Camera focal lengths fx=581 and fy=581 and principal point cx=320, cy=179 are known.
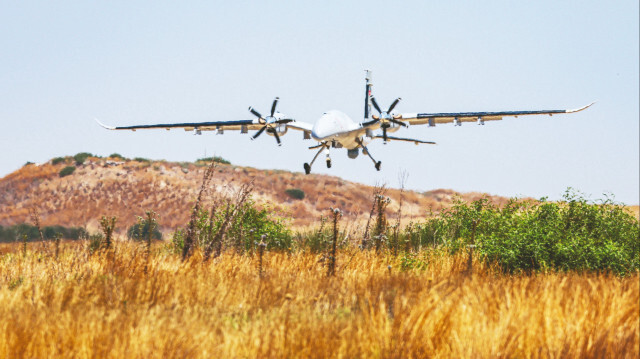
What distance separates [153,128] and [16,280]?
1605 centimetres

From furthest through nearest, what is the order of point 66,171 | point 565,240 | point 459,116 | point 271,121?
point 66,171 < point 271,121 < point 459,116 < point 565,240

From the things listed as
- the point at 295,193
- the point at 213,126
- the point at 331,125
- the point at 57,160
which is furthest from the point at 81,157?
the point at 331,125

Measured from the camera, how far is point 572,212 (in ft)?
50.8

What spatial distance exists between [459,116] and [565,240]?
32.1 ft

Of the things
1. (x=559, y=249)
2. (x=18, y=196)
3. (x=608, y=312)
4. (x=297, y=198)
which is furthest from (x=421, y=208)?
(x=608, y=312)

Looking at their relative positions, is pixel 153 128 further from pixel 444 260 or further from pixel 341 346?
pixel 341 346

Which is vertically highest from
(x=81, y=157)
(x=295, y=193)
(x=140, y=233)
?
(x=81, y=157)

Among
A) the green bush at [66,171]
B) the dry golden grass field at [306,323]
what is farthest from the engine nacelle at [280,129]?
the green bush at [66,171]

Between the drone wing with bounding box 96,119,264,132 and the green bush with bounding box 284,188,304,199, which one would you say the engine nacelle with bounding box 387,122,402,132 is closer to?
the drone wing with bounding box 96,119,264,132

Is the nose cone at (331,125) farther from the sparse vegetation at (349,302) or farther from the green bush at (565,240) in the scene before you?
the sparse vegetation at (349,302)

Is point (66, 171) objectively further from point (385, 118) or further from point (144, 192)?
point (385, 118)

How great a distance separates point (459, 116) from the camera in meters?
23.0

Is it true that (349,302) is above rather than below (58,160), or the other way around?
below

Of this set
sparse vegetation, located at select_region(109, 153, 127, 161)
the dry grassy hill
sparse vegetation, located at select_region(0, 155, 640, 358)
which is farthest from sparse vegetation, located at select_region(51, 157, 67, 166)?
sparse vegetation, located at select_region(0, 155, 640, 358)
